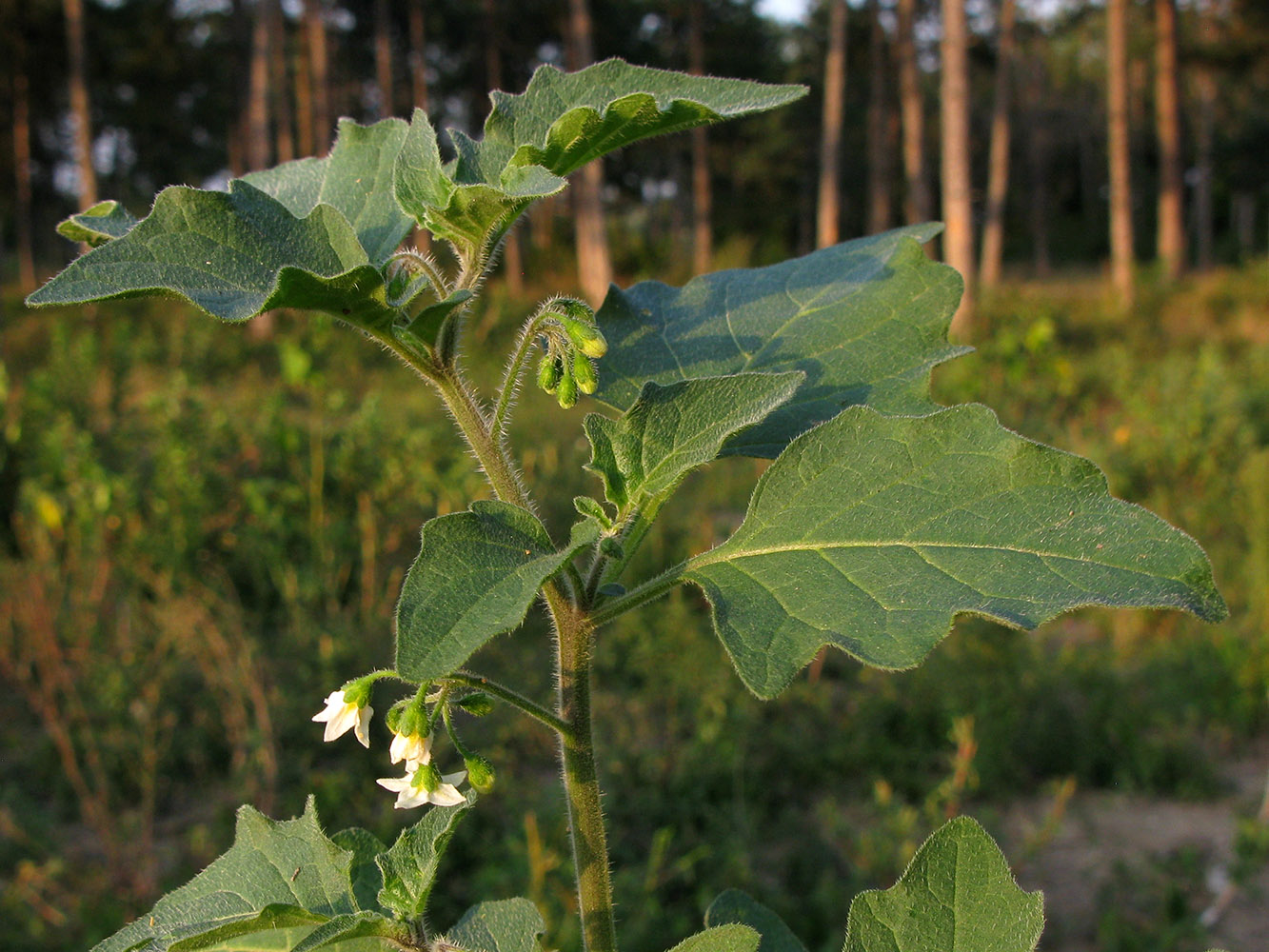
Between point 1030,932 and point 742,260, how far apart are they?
13648 mm

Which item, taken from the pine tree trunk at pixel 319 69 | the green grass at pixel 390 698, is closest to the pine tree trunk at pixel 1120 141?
the green grass at pixel 390 698

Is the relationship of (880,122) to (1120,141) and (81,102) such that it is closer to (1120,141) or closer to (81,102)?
(1120,141)

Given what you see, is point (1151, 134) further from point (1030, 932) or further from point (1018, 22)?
point (1030, 932)

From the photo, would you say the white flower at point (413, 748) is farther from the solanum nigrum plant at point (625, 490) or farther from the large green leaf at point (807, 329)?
the large green leaf at point (807, 329)

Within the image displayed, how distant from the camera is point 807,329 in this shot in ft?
3.08

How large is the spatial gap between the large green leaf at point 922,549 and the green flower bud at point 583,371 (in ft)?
0.59

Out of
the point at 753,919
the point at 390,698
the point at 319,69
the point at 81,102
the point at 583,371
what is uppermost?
the point at 319,69

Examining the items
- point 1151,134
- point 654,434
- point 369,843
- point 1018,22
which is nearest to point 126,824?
point 369,843

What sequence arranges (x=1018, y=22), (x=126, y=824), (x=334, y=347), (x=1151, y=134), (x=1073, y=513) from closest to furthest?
1. (x=1073, y=513)
2. (x=126, y=824)
3. (x=334, y=347)
4. (x=1018, y=22)
5. (x=1151, y=134)

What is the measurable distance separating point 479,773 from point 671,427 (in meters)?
0.34

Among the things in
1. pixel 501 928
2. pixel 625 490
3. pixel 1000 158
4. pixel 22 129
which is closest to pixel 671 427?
pixel 625 490

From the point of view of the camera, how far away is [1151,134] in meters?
37.8

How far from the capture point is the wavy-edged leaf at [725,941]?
699 mm

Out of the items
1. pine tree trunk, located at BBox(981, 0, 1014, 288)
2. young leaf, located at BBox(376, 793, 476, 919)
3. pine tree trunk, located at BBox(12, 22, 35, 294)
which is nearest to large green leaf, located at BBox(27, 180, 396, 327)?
young leaf, located at BBox(376, 793, 476, 919)
